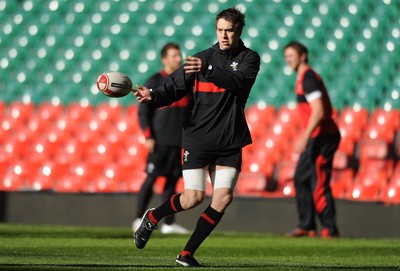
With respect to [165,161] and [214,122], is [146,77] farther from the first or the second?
[214,122]

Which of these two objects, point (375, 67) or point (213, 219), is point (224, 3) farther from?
point (213, 219)

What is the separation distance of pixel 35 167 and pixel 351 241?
5.32 m

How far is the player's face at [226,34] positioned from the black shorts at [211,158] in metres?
0.69

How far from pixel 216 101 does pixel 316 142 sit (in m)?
3.80

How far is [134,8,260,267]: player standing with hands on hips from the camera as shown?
6219 mm

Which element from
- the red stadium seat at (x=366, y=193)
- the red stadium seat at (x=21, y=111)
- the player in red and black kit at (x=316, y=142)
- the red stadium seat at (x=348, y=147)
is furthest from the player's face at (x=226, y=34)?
the red stadium seat at (x=21, y=111)

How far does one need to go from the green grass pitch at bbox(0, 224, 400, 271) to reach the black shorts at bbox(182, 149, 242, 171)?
66 centimetres

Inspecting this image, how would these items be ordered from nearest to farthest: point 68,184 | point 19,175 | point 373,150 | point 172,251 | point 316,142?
point 172,251
point 316,142
point 373,150
point 68,184
point 19,175

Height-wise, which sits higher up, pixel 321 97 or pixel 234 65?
pixel 234 65

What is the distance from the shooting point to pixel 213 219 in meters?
6.26

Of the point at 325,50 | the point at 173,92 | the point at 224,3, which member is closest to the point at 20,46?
the point at 224,3

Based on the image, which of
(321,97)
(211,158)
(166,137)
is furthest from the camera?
(166,137)

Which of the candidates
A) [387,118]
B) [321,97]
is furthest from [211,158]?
[387,118]

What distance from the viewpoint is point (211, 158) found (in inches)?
250
